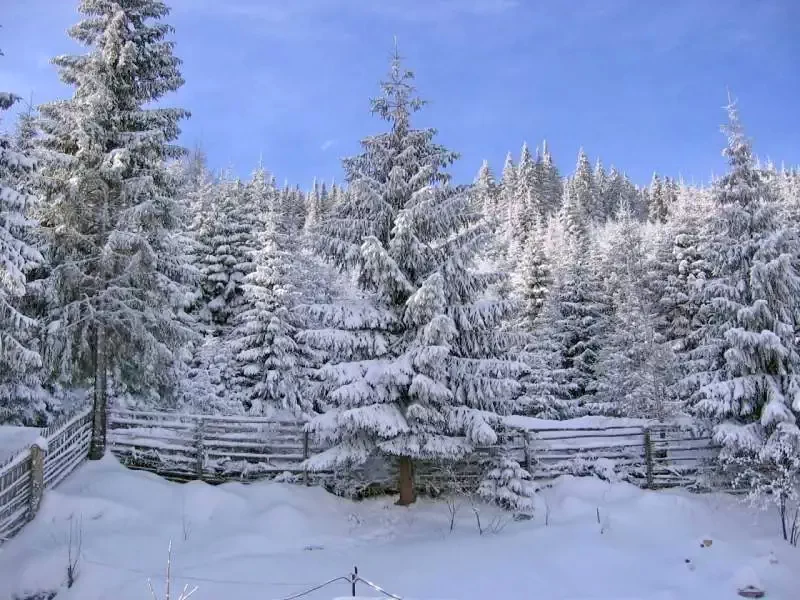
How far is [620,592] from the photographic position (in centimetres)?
781

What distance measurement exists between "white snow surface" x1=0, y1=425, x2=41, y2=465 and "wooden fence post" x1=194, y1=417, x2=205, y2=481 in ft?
11.0

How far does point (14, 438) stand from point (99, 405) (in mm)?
2303

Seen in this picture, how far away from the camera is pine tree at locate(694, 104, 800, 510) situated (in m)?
12.1

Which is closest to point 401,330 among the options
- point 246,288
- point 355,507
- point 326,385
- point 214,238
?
point 326,385

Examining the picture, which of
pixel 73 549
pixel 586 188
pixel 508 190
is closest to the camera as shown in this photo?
pixel 73 549

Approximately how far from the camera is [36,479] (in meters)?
9.66

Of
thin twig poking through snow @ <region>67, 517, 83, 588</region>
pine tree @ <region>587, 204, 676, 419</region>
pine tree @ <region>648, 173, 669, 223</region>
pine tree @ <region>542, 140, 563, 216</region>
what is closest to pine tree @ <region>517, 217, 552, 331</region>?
pine tree @ <region>587, 204, 676, 419</region>

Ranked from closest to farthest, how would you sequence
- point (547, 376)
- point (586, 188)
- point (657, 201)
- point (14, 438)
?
point (14, 438) < point (547, 376) < point (586, 188) < point (657, 201)

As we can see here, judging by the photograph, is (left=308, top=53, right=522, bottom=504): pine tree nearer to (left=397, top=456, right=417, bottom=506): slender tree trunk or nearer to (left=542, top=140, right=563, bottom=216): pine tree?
(left=397, top=456, right=417, bottom=506): slender tree trunk

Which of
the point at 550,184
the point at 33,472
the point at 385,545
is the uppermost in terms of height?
the point at 550,184

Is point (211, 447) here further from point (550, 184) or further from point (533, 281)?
point (550, 184)

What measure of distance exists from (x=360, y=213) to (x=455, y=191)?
7.10 feet

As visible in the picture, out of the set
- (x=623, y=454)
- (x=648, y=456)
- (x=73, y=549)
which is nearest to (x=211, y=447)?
(x=73, y=549)

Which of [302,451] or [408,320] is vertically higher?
[408,320]
